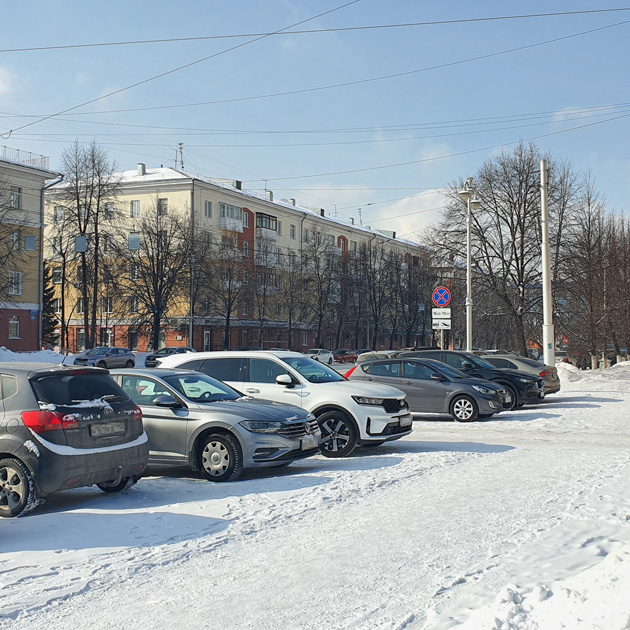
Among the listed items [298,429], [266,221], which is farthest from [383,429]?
[266,221]

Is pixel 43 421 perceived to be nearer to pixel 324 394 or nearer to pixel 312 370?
pixel 324 394

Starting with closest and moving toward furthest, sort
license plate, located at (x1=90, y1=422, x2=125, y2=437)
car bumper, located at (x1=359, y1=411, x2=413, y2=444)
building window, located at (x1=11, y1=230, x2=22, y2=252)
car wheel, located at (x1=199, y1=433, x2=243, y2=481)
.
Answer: license plate, located at (x1=90, y1=422, x2=125, y2=437), car wheel, located at (x1=199, y1=433, x2=243, y2=481), car bumper, located at (x1=359, y1=411, x2=413, y2=444), building window, located at (x1=11, y1=230, x2=22, y2=252)

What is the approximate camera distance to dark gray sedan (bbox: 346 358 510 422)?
57.2 feet

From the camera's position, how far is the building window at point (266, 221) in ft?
239

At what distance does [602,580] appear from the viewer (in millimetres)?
4766

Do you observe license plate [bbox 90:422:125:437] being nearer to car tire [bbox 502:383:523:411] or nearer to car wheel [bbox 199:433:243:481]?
car wheel [bbox 199:433:243:481]

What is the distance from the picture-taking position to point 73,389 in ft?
27.2

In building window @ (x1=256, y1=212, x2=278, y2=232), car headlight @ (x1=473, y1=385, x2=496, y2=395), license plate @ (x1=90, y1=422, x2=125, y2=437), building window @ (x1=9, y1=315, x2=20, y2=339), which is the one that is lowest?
car headlight @ (x1=473, y1=385, x2=496, y2=395)

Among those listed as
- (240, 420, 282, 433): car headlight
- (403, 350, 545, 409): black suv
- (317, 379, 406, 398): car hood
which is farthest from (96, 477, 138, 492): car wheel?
(403, 350, 545, 409): black suv

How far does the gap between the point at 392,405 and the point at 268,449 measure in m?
3.30

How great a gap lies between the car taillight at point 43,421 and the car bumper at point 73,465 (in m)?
0.11

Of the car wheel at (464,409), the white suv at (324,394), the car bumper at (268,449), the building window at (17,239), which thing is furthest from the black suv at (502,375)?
the building window at (17,239)

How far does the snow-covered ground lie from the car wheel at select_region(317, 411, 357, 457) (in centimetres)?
134

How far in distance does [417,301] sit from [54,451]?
7564 centimetres
